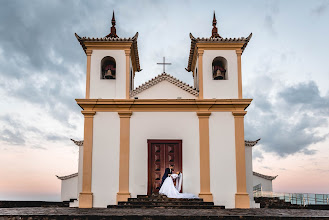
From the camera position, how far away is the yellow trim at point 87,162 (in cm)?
1567

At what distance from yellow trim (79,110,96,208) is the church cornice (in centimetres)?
50

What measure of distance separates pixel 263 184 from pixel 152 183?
10.7 m

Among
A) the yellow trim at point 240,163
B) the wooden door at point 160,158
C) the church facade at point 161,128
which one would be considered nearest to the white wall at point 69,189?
the church facade at point 161,128

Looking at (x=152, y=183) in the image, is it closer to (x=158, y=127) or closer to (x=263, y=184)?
(x=158, y=127)

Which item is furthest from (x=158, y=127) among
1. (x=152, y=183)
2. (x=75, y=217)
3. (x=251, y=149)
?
(x=75, y=217)

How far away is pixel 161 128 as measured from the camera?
16484 mm

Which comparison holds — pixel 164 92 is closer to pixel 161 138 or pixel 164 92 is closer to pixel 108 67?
pixel 161 138

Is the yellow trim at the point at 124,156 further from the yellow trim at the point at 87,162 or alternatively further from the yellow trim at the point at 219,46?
the yellow trim at the point at 219,46

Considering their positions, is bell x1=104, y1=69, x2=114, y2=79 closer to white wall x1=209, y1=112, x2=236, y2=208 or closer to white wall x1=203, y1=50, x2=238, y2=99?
white wall x1=203, y1=50, x2=238, y2=99

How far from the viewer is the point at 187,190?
15.9 meters

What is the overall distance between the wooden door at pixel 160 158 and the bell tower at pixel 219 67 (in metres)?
2.82

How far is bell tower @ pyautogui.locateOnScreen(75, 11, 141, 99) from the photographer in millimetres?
16844

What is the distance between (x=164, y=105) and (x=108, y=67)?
3396 mm

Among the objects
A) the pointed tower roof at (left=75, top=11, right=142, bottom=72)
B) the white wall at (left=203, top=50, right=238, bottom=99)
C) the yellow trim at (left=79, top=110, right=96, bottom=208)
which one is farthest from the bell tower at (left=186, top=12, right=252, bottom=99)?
the yellow trim at (left=79, top=110, right=96, bottom=208)
